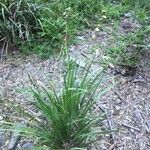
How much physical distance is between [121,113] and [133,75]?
1.54 ft

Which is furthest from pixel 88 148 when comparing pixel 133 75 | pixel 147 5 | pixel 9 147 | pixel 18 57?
pixel 147 5

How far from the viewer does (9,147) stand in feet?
9.47

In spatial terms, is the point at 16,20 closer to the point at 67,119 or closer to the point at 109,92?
the point at 109,92

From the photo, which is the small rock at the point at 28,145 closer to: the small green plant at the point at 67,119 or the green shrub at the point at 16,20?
the small green plant at the point at 67,119

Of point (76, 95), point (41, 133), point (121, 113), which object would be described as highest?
point (76, 95)

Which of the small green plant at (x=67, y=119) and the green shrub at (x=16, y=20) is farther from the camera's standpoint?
the green shrub at (x=16, y=20)

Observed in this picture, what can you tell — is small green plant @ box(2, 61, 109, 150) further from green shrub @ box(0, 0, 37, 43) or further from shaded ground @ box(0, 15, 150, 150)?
green shrub @ box(0, 0, 37, 43)

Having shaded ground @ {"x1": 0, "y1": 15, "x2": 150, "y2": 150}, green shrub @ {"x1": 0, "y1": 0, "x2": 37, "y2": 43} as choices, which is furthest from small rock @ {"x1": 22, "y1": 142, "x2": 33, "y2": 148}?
green shrub @ {"x1": 0, "y1": 0, "x2": 37, "y2": 43}

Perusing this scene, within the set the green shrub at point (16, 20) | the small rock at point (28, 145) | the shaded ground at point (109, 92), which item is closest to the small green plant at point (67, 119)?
the small rock at point (28, 145)

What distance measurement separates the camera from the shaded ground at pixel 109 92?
297 centimetres

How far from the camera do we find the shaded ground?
297cm

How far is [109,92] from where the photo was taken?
10.8ft

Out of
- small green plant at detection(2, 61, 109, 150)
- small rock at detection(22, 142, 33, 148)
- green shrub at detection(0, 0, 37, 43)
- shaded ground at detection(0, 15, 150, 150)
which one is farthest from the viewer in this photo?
green shrub at detection(0, 0, 37, 43)

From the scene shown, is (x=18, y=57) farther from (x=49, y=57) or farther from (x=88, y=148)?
(x=88, y=148)
